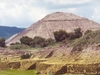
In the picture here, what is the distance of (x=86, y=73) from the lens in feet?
132

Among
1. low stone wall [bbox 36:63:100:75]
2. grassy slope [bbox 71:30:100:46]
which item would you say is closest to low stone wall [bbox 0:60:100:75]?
low stone wall [bbox 36:63:100:75]

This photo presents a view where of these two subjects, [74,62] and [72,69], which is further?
[74,62]

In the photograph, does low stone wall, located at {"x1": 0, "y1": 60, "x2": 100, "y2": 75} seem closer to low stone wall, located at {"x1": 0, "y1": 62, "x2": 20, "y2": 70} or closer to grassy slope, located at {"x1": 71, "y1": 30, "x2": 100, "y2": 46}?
grassy slope, located at {"x1": 71, "y1": 30, "x2": 100, "y2": 46}

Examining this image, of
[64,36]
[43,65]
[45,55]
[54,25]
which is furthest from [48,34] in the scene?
[43,65]

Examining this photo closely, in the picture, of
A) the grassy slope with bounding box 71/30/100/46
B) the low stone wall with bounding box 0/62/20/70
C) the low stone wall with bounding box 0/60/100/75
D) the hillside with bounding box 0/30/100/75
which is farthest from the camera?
the low stone wall with bounding box 0/62/20/70

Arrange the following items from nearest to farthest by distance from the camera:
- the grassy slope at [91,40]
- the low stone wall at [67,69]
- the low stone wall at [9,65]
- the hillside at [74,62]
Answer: the low stone wall at [67,69], the hillside at [74,62], the grassy slope at [91,40], the low stone wall at [9,65]

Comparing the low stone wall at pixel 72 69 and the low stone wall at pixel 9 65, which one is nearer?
the low stone wall at pixel 72 69

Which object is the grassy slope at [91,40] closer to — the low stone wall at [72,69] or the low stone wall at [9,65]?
the low stone wall at [72,69]

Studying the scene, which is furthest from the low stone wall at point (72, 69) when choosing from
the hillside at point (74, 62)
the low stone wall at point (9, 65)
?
the low stone wall at point (9, 65)

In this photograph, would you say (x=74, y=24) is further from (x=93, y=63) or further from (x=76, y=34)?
(x=93, y=63)

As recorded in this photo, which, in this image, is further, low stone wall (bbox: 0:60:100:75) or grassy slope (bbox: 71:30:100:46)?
grassy slope (bbox: 71:30:100:46)

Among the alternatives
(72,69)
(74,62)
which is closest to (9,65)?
(74,62)

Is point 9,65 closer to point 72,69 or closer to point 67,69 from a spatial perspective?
point 67,69

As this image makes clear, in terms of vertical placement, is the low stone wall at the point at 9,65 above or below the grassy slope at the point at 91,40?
below
